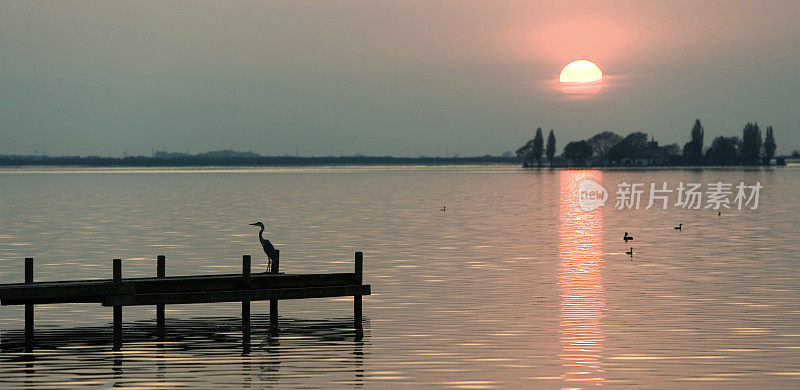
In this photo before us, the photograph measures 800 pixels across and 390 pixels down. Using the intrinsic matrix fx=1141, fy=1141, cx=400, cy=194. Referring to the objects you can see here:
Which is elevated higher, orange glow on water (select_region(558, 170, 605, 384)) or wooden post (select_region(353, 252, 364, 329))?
wooden post (select_region(353, 252, 364, 329))

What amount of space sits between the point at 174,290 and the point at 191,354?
1.82m

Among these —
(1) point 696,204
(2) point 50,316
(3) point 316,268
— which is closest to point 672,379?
(2) point 50,316

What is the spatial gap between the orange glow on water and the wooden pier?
6.03m

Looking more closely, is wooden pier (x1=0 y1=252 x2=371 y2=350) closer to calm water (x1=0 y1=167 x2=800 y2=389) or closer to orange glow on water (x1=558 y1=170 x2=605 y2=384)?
calm water (x1=0 y1=167 x2=800 y2=389)

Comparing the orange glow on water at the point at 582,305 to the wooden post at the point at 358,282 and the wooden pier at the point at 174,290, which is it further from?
the wooden pier at the point at 174,290

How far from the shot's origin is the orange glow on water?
26109 millimetres

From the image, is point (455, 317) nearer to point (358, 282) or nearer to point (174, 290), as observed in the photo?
point (358, 282)

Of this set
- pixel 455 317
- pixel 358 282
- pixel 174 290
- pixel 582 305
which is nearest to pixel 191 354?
pixel 174 290

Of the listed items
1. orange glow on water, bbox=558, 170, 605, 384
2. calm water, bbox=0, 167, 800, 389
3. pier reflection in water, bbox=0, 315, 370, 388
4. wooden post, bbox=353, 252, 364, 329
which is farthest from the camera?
wooden post, bbox=353, 252, 364, 329

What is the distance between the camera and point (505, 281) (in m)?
45.5

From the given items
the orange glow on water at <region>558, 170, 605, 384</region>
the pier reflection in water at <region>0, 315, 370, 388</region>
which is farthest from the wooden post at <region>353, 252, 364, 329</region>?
the orange glow on water at <region>558, 170, 605, 384</region>

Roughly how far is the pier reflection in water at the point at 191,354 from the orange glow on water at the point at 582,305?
5.03 meters

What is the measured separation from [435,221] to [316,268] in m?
41.5

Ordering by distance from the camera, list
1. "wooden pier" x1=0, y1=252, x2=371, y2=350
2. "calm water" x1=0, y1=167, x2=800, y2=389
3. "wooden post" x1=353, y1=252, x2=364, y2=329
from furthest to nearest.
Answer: "wooden post" x1=353, y1=252, x2=364, y2=329 → "wooden pier" x1=0, y1=252, x2=371, y2=350 → "calm water" x1=0, y1=167, x2=800, y2=389
